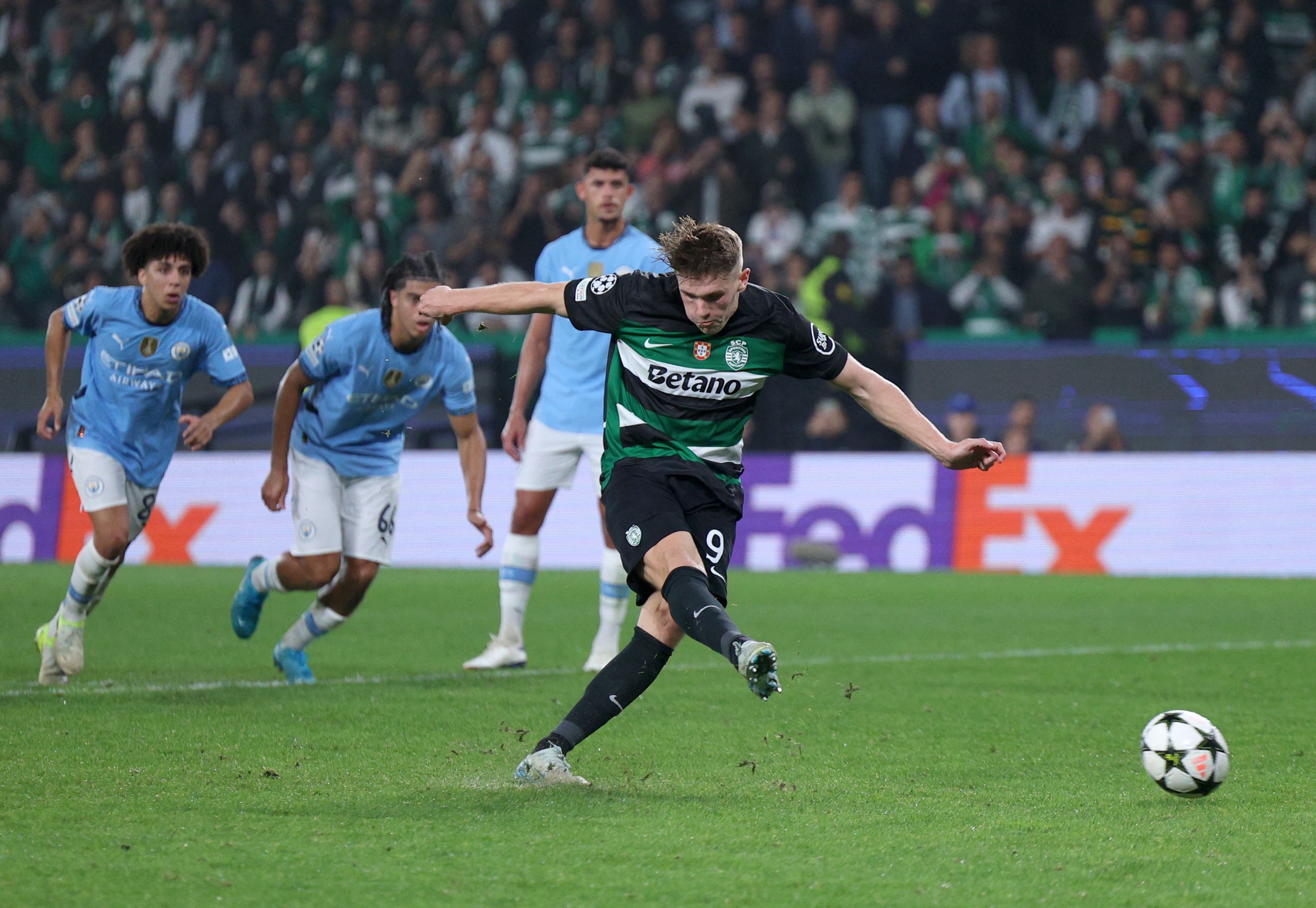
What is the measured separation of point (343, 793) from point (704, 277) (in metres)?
1.85

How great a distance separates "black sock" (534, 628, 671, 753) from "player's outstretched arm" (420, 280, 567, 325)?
1.06 meters

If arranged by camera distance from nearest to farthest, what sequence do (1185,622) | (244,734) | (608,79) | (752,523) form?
(244,734), (1185,622), (752,523), (608,79)

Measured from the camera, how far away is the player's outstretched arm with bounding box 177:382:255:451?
6.93 meters

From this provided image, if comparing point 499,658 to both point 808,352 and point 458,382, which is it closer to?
point 458,382

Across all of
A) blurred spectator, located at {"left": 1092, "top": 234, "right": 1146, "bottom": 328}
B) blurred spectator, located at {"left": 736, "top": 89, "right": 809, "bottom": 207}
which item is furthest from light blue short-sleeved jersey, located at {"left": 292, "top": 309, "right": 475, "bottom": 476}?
blurred spectator, located at {"left": 736, "top": 89, "right": 809, "bottom": 207}

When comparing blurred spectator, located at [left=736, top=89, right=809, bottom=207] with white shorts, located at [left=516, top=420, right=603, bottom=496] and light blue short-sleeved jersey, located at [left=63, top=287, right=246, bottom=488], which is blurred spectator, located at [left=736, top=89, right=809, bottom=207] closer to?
white shorts, located at [left=516, top=420, right=603, bottom=496]

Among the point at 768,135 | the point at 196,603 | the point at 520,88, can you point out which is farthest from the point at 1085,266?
the point at 196,603

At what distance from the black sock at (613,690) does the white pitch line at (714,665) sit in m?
2.64

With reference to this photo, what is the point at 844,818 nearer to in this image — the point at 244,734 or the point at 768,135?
the point at 244,734

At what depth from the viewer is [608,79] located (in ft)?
61.2

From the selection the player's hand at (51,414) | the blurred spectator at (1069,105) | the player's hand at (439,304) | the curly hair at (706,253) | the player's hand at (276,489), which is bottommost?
the player's hand at (276,489)

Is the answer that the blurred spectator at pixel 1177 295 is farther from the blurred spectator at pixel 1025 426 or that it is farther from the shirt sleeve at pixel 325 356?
the shirt sleeve at pixel 325 356

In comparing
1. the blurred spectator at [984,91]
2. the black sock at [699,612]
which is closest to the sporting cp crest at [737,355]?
the black sock at [699,612]

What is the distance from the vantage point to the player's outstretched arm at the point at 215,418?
22.7 feet
